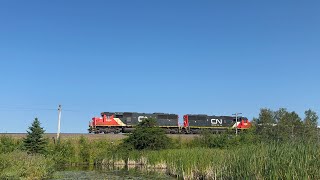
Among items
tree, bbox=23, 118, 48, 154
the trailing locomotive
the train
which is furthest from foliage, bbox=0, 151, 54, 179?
the trailing locomotive

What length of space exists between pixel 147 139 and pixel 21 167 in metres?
23.7

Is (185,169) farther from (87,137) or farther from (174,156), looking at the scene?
(87,137)

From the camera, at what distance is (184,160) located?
2595cm

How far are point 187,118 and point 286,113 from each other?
23697 mm

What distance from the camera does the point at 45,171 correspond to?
25844 millimetres

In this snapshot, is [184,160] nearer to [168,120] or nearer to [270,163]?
[270,163]

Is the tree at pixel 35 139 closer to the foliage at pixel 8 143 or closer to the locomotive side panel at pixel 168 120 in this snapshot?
the foliage at pixel 8 143

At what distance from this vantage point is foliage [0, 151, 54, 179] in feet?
63.7

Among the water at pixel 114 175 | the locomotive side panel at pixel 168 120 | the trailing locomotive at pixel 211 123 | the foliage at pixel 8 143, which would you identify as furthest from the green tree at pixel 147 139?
the trailing locomotive at pixel 211 123

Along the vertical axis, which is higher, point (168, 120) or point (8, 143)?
point (168, 120)

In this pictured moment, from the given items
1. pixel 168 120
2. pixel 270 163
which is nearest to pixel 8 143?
pixel 168 120

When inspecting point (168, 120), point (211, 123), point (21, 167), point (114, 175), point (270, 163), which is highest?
point (168, 120)

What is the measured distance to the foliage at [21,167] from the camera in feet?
63.7

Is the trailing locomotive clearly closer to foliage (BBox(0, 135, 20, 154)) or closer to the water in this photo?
foliage (BBox(0, 135, 20, 154))
